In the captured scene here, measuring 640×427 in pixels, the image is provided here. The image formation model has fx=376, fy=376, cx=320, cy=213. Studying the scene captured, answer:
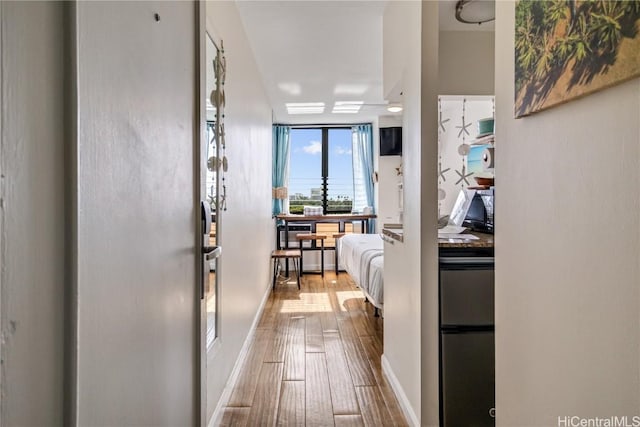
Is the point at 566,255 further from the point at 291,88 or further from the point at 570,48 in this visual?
the point at 291,88

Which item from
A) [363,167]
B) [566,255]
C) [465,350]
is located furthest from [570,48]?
[363,167]

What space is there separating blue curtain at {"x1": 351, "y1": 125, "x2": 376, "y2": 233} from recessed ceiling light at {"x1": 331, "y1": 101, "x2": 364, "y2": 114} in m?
0.79

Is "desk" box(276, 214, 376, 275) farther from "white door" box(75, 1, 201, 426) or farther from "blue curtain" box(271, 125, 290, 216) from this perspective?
"white door" box(75, 1, 201, 426)

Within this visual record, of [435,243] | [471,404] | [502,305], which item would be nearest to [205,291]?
[502,305]

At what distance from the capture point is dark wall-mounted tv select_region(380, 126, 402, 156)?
231 inches

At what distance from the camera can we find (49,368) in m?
0.50

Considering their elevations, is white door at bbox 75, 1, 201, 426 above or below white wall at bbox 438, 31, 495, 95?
below

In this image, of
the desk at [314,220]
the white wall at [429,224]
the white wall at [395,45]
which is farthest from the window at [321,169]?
the white wall at [429,224]

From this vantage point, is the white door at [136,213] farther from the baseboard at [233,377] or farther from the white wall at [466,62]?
the white wall at [466,62]

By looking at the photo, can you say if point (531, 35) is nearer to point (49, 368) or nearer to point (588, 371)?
point (588, 371)

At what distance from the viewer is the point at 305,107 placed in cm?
532

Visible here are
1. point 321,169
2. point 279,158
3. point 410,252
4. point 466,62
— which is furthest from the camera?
point 321,169

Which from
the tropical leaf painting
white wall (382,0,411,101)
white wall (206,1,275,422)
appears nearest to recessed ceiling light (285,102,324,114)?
white wall (206,1,275,422)

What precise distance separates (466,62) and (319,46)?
123 cm
